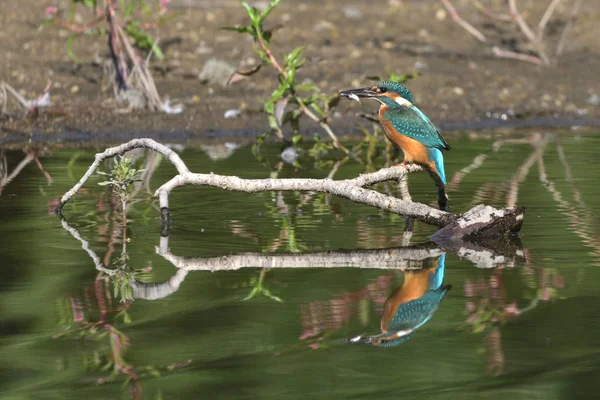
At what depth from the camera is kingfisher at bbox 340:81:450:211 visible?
8914 mm

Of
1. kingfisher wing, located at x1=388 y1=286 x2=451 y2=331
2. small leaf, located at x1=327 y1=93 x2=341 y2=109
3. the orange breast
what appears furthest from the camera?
small leaf, located at x1=327 y1=93 x2=341 y2=109

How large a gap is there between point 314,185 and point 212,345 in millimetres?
2909

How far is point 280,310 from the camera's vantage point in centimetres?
636

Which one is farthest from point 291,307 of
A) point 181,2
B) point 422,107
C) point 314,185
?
point 181,2

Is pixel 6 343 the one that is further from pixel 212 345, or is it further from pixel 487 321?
pixel 487 321

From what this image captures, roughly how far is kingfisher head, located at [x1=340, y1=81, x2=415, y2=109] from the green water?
0.84m

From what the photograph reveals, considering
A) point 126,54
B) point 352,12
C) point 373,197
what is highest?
point 352,12

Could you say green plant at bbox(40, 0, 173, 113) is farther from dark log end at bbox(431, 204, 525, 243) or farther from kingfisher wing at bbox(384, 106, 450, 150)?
dark log end at bbox(431, 204, 525, 243)

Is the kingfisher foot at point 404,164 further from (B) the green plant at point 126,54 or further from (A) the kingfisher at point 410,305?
(B) the green plant at point 126,54

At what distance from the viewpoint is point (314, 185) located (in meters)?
8.45

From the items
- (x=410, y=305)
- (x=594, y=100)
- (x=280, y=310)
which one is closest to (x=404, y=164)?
(x=410, y=305)

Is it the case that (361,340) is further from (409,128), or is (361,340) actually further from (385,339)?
(409,128)

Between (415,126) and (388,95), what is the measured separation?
1.34ft

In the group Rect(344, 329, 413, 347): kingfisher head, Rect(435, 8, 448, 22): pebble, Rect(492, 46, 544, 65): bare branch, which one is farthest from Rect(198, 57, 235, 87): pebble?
Rect(344, 329, 413, 347): kingfisher head
